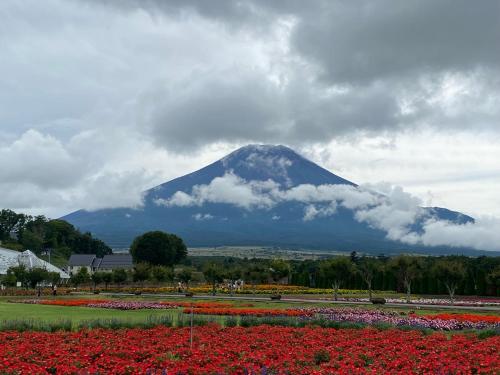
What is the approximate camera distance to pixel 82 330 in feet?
64.2

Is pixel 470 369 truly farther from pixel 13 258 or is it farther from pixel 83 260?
pixel 83 260

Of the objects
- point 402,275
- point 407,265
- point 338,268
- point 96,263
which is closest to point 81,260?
point 96,263

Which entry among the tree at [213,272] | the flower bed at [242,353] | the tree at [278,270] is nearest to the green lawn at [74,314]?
the flower bed at [242,353]

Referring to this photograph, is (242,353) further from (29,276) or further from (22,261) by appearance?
(22,261)

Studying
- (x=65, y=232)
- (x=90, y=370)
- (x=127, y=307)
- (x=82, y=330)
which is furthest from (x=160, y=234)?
(x=90, y=370)

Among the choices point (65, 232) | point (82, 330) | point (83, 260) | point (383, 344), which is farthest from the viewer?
point (65, 232)

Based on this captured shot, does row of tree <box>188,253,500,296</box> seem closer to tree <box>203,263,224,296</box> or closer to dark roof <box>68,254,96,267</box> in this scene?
tree <box>203,263,224,296</box>

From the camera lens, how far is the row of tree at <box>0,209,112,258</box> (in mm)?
135625

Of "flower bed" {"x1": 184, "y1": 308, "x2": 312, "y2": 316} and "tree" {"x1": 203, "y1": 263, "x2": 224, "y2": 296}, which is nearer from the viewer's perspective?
"flower bed" {"x1": 184, "y1": 308, "x2": 312, "y2": 316}

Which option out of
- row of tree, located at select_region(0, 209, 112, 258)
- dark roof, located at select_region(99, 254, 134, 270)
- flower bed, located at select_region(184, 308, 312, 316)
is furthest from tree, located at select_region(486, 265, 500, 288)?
row of tree, located at select_region(0, 209, 112, 258)

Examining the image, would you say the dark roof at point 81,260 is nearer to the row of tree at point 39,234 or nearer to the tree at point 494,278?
the row of tree at point 39,234

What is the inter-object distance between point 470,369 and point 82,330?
41.3 ft

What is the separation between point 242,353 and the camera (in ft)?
47.5

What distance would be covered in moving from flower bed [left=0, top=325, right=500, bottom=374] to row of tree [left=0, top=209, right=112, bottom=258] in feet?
408
